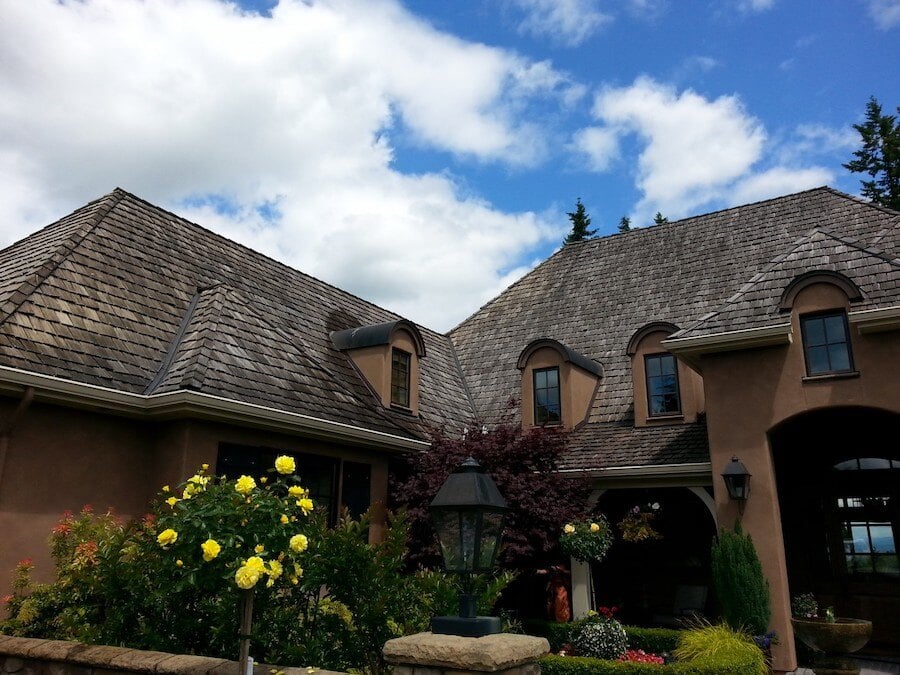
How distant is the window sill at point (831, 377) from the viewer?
31.6ft

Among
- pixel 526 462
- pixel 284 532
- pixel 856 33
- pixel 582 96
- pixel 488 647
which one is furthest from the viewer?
pixel 526 462

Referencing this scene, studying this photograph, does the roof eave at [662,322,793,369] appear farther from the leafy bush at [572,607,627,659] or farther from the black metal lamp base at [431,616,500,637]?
the black metal lamp base at [431,616,500,637]

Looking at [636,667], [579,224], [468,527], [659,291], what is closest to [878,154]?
[579,224]

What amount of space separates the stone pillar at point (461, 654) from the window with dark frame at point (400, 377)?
9310 millimetres

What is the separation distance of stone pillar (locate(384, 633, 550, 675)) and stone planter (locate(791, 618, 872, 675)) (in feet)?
22.8

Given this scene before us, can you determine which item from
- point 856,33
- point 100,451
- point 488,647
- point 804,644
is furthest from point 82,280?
point 804,644

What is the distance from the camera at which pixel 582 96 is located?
8508 millimetres

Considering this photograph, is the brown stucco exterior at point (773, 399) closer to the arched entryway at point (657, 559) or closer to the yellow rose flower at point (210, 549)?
the arched entryway at point (657, 559)

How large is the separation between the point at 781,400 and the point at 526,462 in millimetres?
4081

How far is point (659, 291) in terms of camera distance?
16156 mm

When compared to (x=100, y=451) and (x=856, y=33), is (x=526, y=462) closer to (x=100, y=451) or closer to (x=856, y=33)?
(x=100, y=451)

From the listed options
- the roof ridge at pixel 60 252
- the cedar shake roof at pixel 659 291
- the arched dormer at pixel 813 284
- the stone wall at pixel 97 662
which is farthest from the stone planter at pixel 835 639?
the roof ridge at pixel 60 252

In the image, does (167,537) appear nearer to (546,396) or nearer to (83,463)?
(83,463)

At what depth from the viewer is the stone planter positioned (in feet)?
29.8
